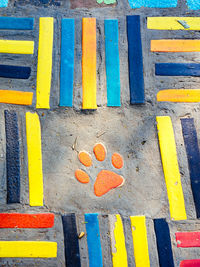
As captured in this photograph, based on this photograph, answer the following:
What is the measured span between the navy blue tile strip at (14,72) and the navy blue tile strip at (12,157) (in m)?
0.28

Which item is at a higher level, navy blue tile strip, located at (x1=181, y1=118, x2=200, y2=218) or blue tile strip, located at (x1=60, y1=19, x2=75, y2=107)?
blue tile strip, located at (x1=60, y1=19, x2=75, y2=107)

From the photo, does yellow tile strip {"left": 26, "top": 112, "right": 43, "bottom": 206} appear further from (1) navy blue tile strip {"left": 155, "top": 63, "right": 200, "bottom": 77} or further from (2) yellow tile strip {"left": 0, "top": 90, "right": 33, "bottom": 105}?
(1) navy blue tile strip {"left": 155, "top": 63, "right": 200, "bottom": 77}

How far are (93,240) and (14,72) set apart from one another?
131 centimetres

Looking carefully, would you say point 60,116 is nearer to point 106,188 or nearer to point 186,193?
point 106,188

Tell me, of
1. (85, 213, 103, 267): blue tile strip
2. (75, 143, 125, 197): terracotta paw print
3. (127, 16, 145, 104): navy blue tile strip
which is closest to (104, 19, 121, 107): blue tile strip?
(127, 16, 145, 104): navy blue tile strip

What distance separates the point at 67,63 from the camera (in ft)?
6.38

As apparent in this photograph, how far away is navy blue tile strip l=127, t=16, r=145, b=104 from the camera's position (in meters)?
1.90

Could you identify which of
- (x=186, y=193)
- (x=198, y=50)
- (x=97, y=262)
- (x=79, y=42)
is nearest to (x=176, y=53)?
(x=198, y=50)

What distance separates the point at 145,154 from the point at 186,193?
1.23 ft

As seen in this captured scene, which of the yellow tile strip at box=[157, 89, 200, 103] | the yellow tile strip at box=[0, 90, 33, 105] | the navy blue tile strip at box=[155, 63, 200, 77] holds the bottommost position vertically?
the yellow tile strip at box=[157, 89, 200, 103]

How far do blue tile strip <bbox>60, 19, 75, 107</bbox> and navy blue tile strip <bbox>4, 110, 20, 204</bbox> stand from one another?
0.37 metres

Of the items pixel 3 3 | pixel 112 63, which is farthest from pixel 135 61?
pixel 3 3

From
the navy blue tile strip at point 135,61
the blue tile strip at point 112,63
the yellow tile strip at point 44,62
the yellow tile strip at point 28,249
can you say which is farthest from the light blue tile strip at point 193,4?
the yellow tile strip at point 28,249

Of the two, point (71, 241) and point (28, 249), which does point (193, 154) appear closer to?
point (71, 241)
